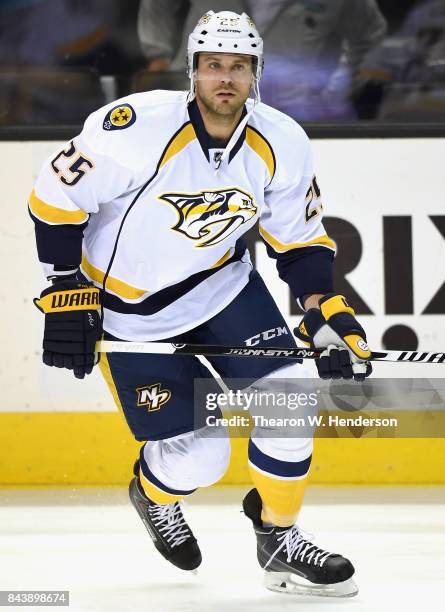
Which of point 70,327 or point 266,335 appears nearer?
point 70,327

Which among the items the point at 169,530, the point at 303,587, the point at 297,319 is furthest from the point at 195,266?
the point at 297,319

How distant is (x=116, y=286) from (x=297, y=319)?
1606mm

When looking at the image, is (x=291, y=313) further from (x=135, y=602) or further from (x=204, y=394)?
(x=135, y=602)

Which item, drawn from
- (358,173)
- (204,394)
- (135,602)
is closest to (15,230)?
(358,173)

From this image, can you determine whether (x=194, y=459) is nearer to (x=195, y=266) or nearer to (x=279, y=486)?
(x=279, y=486)

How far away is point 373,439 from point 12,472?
48.9 inches

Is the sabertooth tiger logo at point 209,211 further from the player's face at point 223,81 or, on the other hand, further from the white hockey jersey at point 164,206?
the player's face at point 223,81

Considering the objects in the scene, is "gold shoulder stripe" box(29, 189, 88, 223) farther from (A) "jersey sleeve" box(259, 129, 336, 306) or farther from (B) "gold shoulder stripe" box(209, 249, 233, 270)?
(A) "jersey sleeve" box(259, 129, 336, 306)

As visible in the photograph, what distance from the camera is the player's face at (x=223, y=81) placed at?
3.05 m

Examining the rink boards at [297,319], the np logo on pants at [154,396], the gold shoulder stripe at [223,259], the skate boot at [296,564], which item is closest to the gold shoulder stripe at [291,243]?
the gold shoulder stripe at [223,259]

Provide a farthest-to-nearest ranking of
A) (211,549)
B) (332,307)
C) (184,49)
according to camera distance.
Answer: (184,49), (211,549), (332,307)

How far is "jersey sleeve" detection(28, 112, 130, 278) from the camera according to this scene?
3051 mm

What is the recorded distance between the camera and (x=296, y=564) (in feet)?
10.2

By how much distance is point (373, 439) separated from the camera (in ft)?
15.8
